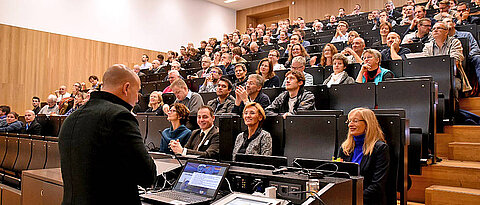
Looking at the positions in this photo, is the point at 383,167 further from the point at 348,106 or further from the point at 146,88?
the point at 146,88

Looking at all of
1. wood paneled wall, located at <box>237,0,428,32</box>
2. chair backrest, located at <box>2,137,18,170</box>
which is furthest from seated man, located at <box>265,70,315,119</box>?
wood paneled wall, located at <box>237,0,428,32</box>

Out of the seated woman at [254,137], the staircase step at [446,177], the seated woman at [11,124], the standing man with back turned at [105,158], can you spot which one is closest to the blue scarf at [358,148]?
the seated woman at [254,137]

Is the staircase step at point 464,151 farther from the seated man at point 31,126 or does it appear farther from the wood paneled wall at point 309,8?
the wood paneled wall at point 309,8

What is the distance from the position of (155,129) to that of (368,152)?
2.20m

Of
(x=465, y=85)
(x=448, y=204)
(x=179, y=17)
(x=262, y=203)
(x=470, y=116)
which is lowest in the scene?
(x=448, y=204)

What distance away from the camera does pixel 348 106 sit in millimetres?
2992

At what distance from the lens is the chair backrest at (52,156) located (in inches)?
130

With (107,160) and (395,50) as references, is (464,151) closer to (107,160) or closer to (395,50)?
(395,50)

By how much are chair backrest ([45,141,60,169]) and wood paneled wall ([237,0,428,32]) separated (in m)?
8.71

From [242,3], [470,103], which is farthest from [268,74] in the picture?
[242,3]

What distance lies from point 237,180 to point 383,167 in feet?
2.96

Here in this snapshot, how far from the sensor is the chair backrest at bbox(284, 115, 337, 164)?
2.44m

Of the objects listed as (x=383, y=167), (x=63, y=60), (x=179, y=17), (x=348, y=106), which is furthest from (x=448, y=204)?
(x=179, y=17)

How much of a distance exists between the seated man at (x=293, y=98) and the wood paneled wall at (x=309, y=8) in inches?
297
